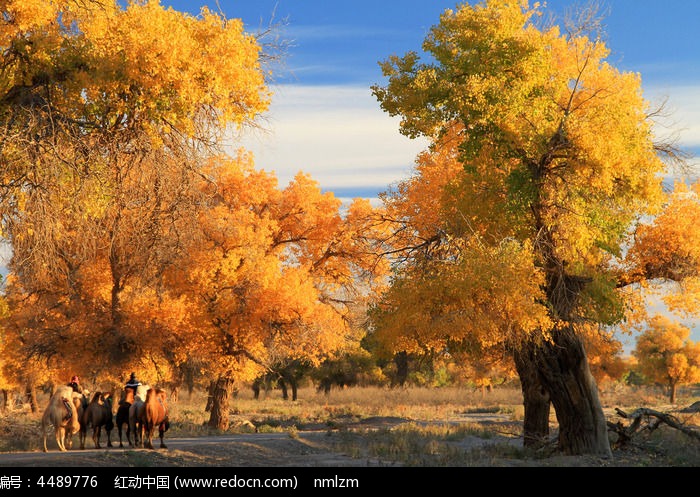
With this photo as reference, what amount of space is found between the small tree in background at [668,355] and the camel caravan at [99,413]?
56931 millimetres

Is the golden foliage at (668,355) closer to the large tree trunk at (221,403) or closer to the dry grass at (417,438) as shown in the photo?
the dry grass at (417,438)

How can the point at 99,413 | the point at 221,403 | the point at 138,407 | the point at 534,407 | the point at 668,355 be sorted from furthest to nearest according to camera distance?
the point at 668,355 → the point at 221,403 → the point at 534,407 → the point at 99,413 → the point at 138,407

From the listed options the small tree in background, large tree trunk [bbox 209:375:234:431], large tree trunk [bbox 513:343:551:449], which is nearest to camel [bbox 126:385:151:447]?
large tree trunk [bbox 513:343:551:449]

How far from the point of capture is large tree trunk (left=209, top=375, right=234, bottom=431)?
32125mm

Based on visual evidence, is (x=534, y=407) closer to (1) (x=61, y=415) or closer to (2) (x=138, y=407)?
(2) (x=138, y=407)

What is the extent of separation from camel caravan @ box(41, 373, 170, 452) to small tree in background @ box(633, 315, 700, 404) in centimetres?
5693

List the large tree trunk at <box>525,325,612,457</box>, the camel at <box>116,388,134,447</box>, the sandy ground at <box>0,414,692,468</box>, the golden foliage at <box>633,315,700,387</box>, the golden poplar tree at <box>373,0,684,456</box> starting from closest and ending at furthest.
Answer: the sandy ground at <box>0,414,692,468</box> → the golden poplar tree at <box>373,0,684,456</box> → the camel at <box>116,388,134,447</box> → the large tree trunk at <box>525,325,612,457</box> → the golden foliage at <box>633,315,700,387</box>

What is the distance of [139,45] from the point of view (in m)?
15.5

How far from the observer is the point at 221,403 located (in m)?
32.5

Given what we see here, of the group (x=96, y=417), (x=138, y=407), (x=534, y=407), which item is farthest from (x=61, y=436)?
(x=534, y=407)

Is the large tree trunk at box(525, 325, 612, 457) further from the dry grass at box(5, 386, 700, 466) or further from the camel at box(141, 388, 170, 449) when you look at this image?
the camel at box(141, 388, 170, 449)

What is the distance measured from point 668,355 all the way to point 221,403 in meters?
49.3
